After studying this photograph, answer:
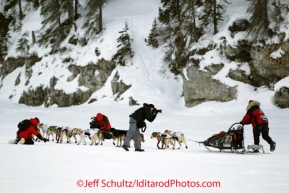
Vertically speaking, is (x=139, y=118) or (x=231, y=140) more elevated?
(x=139, y=118)

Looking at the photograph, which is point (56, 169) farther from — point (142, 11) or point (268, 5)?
point (142, 11)

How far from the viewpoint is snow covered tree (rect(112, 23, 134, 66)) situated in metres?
35.4

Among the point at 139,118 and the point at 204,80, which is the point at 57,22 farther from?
the point at 139,118

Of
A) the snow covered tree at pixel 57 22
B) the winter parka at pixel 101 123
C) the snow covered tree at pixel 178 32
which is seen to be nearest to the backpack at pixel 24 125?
the winter parka at pixel 101 123

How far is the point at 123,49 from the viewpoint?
35.6 meters

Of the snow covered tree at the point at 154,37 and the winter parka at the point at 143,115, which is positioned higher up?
the snow covered tree at the point at 154,37

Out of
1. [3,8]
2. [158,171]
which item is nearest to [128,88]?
[158,171]

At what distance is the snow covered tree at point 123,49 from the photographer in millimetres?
35425

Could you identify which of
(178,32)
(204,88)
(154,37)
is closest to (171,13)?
(154,37)

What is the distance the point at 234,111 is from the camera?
2378cm

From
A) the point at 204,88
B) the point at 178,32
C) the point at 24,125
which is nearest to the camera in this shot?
the point at 24,125

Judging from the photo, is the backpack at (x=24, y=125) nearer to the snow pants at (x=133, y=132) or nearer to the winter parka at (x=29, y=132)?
the winter parka at (x=29, y=132)

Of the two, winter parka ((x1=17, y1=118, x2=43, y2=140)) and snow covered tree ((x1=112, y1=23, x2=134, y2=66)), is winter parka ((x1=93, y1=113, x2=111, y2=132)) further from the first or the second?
snow covered tree ((x1=112, y1=23, x2=134, y2=66))

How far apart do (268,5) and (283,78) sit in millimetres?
6448
